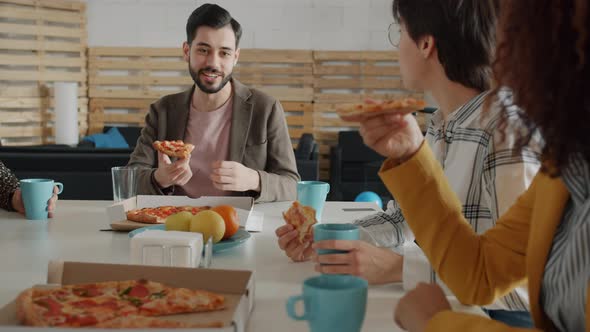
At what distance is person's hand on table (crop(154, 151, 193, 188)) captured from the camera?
2.33 meters

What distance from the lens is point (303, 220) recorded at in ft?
4.92

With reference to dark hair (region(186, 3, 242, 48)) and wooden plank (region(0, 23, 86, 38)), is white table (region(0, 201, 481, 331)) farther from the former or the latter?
wooden plank (region(0, 23, 86, 38))

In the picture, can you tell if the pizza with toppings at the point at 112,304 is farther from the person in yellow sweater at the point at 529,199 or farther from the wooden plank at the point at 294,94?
the wooden plank at the point at 294,94

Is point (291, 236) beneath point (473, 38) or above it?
beneath

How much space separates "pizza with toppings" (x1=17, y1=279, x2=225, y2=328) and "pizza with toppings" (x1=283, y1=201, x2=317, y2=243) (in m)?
0.48

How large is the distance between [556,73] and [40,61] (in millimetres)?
7909

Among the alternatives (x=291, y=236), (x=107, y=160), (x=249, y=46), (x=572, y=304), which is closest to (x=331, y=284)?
(x=572, y=304)

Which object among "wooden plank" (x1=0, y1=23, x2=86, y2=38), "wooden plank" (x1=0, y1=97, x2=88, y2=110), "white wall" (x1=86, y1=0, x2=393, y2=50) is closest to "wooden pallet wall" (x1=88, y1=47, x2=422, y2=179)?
"white wall" (x1=86, y1=0, x2=393, y2=50)

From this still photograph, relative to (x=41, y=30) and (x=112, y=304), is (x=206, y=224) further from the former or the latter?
(x=41, y=30)

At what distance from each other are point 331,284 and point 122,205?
105 centimetres

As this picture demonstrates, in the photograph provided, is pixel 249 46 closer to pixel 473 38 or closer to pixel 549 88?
pixel 473 38

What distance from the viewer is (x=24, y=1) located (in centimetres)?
771

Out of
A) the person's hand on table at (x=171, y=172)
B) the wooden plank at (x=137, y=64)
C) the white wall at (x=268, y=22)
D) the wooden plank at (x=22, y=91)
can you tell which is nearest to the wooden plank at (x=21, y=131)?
the wooden plank at (x=22, y=91)

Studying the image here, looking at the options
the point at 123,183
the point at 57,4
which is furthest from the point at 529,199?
the point at 57,4
